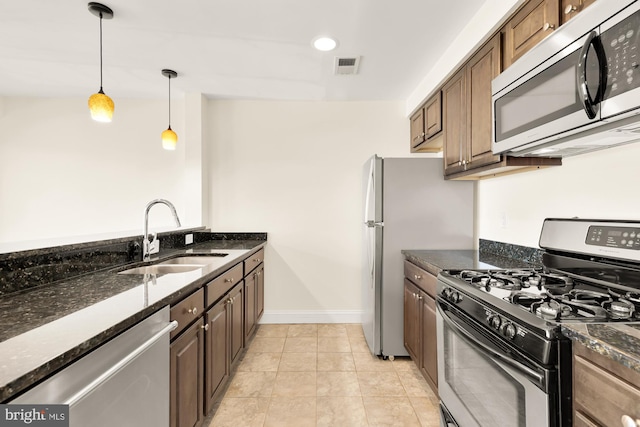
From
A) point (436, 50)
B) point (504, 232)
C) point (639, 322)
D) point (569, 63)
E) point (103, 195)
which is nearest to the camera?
point (639, 322)

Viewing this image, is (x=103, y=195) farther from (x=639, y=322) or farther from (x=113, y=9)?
(x=639, y=322)

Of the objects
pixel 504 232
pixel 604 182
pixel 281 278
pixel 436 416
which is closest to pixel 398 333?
pixel 436 416

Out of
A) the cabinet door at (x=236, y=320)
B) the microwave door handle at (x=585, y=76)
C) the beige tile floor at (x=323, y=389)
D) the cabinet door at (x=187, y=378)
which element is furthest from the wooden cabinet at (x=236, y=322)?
the microwave door handle at (x=585, y=76)

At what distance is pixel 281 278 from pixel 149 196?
1734mm

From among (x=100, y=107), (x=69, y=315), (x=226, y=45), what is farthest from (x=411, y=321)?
(x=100, y=107)

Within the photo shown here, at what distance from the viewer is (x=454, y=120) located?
237 centimetres

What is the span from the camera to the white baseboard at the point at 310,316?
141 inches

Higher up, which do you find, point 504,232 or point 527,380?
point 504,232

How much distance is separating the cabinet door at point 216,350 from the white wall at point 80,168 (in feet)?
6.49

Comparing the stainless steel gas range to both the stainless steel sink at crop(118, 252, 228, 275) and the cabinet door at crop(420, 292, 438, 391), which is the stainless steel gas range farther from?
the stainless steel sink at crop(118, 252, 228, 275)

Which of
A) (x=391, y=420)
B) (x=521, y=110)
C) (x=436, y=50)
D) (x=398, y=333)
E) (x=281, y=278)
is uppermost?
(x=436, y=50)

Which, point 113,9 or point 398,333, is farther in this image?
point 398,333

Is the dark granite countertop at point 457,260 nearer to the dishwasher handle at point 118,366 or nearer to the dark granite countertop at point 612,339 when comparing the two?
the dark granite countertop at point 612,339

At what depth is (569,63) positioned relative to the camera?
3.99ft
